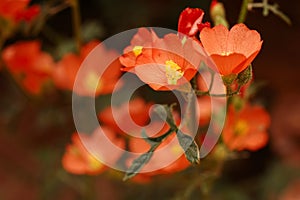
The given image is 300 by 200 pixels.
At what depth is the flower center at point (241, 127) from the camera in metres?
1.24

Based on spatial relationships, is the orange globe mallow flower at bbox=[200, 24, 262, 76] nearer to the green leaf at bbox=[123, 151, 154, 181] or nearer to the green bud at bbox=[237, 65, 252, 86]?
the green bud at bbox=[237, 65, 252, 86]

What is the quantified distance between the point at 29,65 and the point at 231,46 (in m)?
0.75

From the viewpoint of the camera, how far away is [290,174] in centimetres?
188

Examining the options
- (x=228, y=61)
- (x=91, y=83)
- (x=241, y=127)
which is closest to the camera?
(x=228, y=61)

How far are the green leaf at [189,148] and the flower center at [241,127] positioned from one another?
365 mm

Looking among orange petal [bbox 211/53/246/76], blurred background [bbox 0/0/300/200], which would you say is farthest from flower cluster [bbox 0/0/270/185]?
blurred background [bbox 0/0/300/200]

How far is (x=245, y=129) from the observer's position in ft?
4.16

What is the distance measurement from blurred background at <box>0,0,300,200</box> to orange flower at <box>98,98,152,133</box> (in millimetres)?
157

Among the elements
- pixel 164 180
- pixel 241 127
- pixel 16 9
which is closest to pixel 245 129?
pixel 241 127

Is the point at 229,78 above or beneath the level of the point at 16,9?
above

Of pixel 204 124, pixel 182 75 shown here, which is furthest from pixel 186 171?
pixel 182 75

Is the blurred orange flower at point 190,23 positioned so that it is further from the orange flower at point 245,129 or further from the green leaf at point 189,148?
the orange flower at point 245,129

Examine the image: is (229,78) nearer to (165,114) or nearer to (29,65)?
(165,114)

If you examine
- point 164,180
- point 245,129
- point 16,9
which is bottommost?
point 164,180
